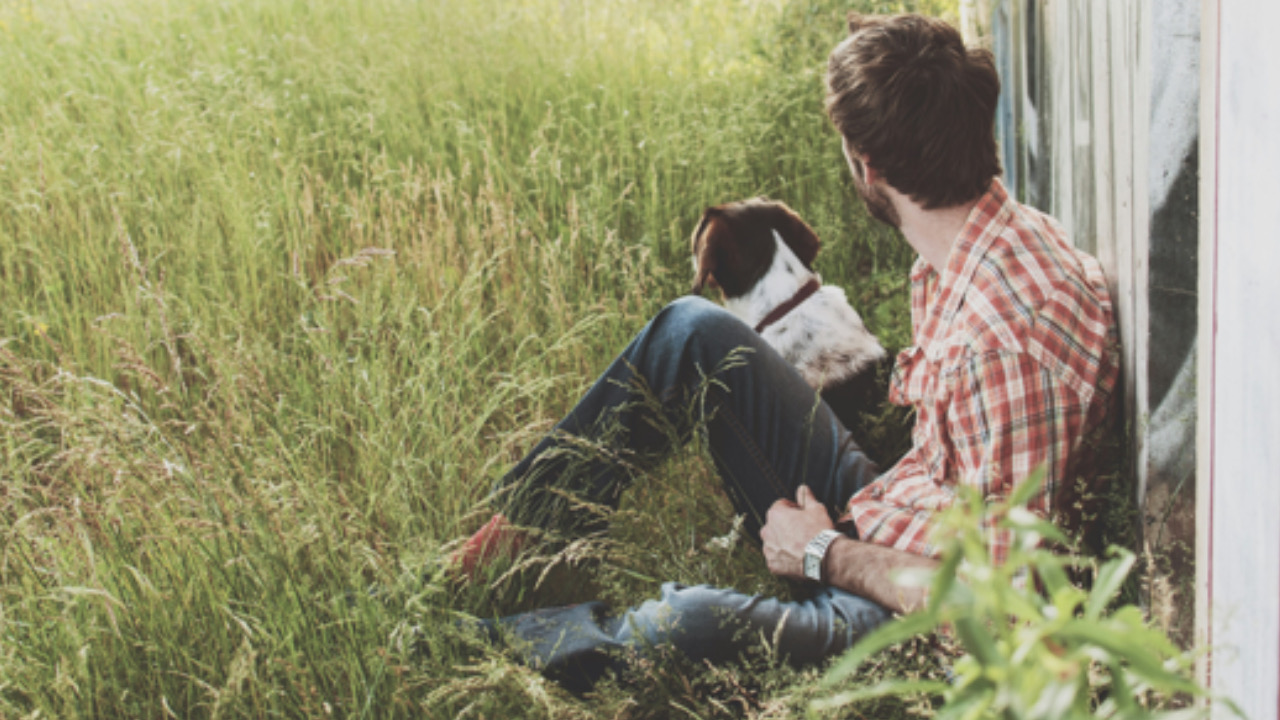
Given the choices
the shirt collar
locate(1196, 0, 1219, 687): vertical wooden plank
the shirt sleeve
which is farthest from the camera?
the shirt collar

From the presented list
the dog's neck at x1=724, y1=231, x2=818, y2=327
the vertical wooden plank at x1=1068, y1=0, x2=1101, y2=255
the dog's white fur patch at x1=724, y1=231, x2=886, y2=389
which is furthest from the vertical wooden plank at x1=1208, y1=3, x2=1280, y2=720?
the dog's neck at x1=724, y1=231, x2=818, y2=327

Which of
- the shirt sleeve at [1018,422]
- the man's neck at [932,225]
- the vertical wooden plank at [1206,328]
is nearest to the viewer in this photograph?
the vertical wooden plank at [1206,328]

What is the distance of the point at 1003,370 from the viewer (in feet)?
6.14

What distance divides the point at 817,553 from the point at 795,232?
1.33 meters

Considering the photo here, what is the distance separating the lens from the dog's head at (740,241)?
319 centimetres

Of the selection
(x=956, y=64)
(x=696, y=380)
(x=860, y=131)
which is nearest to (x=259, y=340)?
(x=696, y=380)

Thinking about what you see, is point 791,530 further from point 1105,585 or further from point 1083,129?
point 1105,585

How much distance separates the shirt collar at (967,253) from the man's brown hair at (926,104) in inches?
2.1

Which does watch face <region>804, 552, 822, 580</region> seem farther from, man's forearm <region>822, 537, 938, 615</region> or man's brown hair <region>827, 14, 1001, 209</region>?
man's brown hair <region>827, 14, 1001, 209</region>

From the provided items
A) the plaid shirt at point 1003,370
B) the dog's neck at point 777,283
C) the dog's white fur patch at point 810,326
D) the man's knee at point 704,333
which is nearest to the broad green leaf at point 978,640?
the plaid shirt at point 1003,370

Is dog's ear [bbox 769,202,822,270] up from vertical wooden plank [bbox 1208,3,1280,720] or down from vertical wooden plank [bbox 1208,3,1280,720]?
down

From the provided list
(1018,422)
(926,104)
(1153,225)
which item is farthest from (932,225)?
→ (1153,225)

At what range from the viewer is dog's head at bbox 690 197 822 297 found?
125 inches

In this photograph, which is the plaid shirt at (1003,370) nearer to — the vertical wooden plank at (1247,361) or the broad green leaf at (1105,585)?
the vertical wooden plank at (1247,361)
